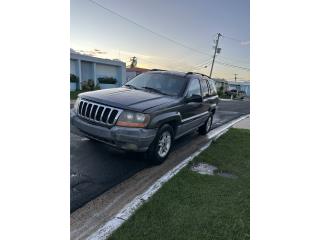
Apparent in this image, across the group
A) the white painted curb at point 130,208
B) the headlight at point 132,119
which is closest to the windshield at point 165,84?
the headlight at point 132,119

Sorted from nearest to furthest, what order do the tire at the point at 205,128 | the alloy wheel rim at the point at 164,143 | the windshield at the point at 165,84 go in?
the alloy wheel rim at the point at 164,143, the windshield at the point at 165,84, the tire at the point at 205,128

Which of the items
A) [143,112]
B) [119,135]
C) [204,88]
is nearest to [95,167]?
[119,135]

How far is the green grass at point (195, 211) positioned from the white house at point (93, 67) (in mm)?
1191

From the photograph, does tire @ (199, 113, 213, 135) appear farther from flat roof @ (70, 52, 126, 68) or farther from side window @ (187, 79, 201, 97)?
flat roof @ (70, 52, 126, 68)

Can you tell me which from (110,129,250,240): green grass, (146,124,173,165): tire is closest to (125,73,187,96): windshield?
(146,124,173,165): tire

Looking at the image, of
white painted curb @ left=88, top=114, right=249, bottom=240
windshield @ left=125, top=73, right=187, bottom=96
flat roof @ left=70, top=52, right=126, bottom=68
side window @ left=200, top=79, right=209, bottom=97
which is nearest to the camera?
flat roof @ left=70, top=52, right=126, bottom=68

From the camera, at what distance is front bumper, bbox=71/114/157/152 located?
2941mm

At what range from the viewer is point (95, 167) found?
3086mm

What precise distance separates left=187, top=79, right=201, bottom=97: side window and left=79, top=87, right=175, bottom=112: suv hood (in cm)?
57

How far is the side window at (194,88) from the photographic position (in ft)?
13.3

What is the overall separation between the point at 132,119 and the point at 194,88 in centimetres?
160

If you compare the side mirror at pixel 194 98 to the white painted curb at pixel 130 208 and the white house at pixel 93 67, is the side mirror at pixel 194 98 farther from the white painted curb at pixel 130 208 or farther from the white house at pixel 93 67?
the white house at pixel 93 67
